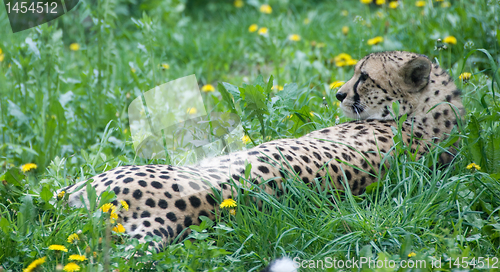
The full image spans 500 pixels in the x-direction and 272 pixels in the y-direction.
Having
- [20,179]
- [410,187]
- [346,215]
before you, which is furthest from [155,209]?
[410,187]

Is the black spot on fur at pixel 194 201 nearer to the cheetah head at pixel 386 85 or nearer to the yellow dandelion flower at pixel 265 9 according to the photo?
the cheetah head at pixel 386 85

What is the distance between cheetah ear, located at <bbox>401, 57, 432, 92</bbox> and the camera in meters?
3.14

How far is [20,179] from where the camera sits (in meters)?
2.91

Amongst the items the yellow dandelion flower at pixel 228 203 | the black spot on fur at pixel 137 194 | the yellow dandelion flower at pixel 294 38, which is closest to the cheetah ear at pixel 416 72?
the yellow dandelion flower at pixel 228 203

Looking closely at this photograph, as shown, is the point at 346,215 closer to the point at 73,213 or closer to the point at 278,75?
the point at 73,213

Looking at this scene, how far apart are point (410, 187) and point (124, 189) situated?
161 centimetres

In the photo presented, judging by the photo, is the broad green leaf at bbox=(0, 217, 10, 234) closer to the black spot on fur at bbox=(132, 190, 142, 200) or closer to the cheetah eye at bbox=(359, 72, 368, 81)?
the black spot on fur at bbox=(132, 190, 142, 200)

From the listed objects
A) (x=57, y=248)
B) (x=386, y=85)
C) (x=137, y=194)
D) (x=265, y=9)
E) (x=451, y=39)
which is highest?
(x=265, y=9)

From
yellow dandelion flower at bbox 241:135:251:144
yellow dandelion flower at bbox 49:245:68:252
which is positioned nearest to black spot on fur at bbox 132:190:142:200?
yellow dandelion flower at bbox 49:245:68:252

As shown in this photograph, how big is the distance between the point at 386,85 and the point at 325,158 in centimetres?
91

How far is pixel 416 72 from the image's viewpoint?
126 inches

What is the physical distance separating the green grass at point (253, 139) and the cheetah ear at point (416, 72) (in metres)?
0.34

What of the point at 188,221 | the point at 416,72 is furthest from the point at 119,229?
the point at 416,72

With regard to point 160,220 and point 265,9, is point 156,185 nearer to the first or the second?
point 160,220
